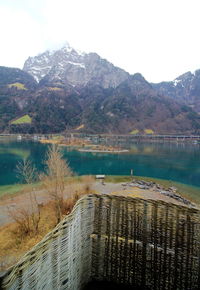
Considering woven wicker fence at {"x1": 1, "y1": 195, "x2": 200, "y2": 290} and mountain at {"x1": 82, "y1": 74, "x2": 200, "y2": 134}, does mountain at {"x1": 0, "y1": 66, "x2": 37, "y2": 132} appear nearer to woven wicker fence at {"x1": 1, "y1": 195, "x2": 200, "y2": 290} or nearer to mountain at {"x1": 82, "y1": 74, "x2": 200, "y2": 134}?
mountain at {"x1": 82, "y1": 74, "x2": 200, "y2": 134}

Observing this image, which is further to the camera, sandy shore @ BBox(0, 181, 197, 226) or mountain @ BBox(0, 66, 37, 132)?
mountain @ BBox(0, 66, 37, 132)

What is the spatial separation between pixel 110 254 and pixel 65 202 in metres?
10.4

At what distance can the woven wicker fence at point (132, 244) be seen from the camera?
275cm

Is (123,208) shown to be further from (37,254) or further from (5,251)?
(5,251)

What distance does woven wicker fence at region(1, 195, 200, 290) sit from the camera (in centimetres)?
275

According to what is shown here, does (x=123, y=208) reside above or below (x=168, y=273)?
above

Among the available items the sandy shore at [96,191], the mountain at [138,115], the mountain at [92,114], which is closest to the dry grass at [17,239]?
the sandy shore at [96,191]

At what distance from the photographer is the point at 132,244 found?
10.3 feet

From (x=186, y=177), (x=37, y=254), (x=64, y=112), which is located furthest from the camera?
(x=64, y=112)

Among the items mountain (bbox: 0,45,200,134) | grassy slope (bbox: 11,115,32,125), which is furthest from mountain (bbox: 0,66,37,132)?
grassy slope (bbox: 11,115,32,125)

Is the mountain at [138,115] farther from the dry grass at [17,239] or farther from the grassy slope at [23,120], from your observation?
the dry grass at [17,239]

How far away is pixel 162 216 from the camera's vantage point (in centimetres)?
295

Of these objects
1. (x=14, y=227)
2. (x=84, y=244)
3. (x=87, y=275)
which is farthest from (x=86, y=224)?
(x=14, y=227)

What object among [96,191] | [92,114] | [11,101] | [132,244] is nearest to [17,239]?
[132,244]
